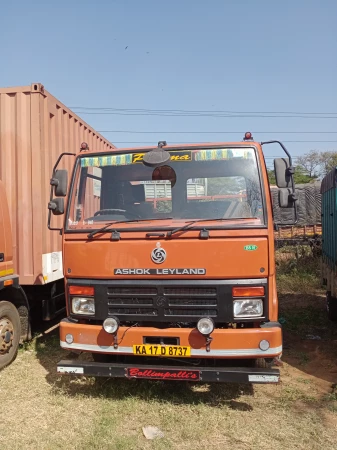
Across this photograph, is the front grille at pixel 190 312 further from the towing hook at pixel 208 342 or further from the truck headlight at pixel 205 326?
the towing hook at pixel 208 342

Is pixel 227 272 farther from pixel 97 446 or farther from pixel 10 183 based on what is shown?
pixel 10 183

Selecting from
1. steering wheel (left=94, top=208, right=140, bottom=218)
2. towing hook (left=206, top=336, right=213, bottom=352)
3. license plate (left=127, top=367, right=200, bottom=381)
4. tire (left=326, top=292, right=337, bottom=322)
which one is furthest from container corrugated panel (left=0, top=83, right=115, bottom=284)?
tire (left=326, top=292, right=337, bottom=322)

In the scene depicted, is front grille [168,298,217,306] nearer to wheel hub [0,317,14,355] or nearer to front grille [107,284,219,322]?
front grille [107,284,219,322]

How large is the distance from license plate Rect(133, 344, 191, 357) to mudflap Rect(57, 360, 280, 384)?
6.0 inches

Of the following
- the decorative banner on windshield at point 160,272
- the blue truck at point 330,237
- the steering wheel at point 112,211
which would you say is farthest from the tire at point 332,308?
the steering wheel at point 112,211

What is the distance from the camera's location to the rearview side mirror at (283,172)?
12.4ft

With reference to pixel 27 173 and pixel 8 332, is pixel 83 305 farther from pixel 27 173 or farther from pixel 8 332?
pixel 27 173

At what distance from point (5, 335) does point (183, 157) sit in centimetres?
291

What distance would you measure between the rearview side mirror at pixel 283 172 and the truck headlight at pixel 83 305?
6.76ft

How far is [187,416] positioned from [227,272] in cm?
131

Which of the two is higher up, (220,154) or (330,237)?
(220,154)

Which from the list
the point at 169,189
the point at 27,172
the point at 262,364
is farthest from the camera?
the point at 27,172

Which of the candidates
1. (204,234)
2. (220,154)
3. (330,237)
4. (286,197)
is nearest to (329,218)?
(330,237)

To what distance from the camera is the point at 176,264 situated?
3527 mm
